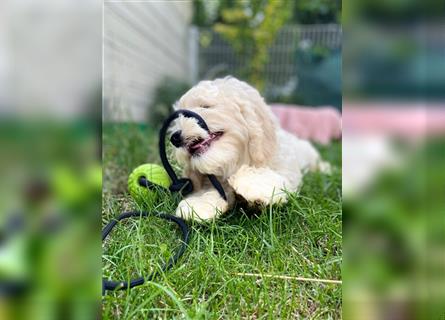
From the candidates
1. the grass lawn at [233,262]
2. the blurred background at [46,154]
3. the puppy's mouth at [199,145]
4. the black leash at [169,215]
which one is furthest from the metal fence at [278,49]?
the blurred background at [46,154]

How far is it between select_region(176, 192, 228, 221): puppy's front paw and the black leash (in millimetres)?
29

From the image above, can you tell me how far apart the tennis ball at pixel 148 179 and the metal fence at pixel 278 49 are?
6163 millimetres

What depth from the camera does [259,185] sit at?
148cm

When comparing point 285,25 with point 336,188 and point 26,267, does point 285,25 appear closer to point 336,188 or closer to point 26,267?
point 336,188

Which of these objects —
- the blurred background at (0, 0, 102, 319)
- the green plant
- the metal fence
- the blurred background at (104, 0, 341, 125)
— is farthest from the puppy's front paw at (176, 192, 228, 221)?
the metal fence

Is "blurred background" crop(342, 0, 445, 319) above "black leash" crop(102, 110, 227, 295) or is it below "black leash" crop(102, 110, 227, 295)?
above

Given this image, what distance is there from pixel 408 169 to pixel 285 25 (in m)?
8.05

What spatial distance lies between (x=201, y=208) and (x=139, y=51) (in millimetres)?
4135

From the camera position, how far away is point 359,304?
1.84 ft

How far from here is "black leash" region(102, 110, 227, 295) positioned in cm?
98

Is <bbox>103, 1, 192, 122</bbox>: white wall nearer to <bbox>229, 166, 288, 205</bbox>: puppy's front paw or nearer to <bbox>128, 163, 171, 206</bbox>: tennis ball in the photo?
<bbox>128, 163, 171, 206</bbox>: tennis ball

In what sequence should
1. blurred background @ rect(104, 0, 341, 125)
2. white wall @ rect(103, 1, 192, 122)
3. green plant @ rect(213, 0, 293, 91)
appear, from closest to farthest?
1. white wall @ rect(103, 1, 192, 122)
2. blurred background @ rect(104, 0, 341, 125)
3. green plant @ rect(213, 0, 293, 91)

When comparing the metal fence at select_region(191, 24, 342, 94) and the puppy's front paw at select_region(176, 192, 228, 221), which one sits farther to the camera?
the metal fence at select_region(191, 24, 342, 94)

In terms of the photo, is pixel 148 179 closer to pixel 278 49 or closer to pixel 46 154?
pixel 46 154
